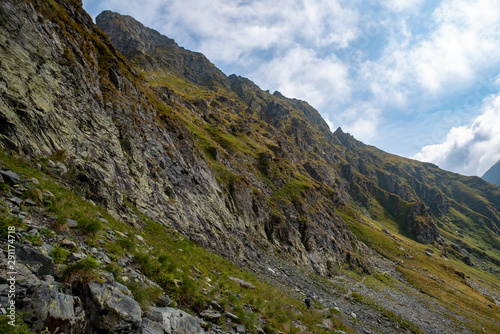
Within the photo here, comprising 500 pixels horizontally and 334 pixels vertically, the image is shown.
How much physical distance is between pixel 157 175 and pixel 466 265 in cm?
27350

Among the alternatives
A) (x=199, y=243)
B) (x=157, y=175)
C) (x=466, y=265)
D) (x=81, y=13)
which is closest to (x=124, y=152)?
(x=157, y=175)

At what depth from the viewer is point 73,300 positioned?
636 cm

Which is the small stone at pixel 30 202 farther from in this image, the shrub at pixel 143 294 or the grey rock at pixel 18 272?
the shrub at pixel 143 294

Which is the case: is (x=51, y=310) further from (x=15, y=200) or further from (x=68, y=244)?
(x=15, y=200)

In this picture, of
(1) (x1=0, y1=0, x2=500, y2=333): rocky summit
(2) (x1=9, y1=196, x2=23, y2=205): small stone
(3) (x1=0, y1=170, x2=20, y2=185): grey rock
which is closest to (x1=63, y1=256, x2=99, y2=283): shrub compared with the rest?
(1) (x1=0, y1=0, x2=500, y2=333): rocky summit

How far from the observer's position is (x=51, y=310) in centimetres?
562

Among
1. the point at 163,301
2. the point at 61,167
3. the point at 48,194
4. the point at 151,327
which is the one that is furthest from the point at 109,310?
the point at 61,167

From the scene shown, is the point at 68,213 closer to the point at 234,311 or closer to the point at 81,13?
the point at 234,311

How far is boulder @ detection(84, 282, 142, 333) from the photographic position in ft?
21.3

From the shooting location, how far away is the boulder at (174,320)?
808 centimetres

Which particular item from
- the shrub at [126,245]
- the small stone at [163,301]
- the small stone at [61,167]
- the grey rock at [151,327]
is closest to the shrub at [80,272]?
the grey rock at [151,327]

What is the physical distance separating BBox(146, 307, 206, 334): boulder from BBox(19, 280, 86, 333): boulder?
2.53m

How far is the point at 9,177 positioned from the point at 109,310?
996 centimetres

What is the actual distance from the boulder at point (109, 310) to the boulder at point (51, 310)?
0.29 meters
